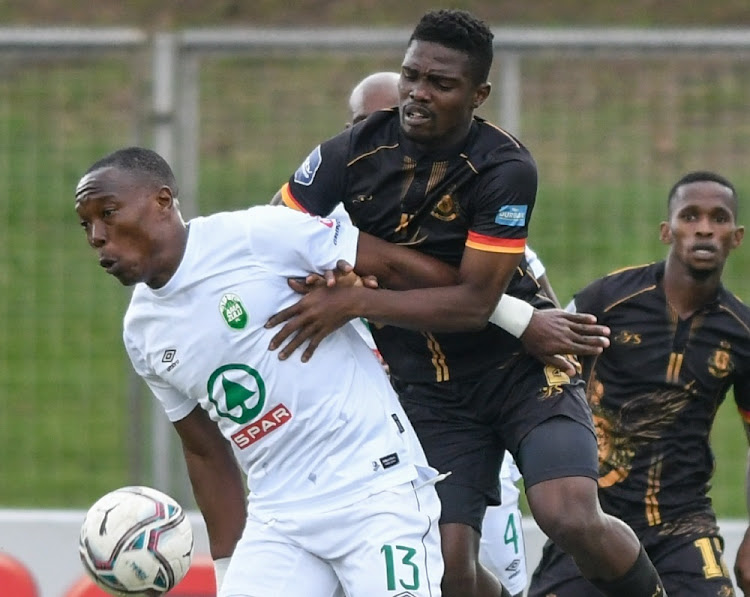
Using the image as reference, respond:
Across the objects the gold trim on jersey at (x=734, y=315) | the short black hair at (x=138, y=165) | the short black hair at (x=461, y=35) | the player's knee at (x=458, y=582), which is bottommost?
the player's knee at (x=458, y=582)

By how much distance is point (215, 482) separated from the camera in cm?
543

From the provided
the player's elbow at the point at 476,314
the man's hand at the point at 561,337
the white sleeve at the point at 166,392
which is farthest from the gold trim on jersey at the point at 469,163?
the white sleeve at the point at 166,392

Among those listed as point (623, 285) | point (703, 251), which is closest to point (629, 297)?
point (623, 285)

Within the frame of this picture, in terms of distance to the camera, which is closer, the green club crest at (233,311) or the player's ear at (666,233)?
the green club crest at (233,311)

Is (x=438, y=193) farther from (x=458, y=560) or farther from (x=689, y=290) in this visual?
(x=689, y=290)

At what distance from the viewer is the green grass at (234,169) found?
7.99 meters

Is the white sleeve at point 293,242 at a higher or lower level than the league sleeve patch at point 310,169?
lower

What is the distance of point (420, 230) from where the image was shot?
5414 mm

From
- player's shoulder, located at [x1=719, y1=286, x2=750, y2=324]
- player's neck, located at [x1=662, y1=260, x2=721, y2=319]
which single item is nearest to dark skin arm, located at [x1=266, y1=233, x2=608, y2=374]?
player's neck, located at [x1=662, y1=260, x2=721, y2=319]

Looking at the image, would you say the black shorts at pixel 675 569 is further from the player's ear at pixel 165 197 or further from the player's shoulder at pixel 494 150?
the player's ear at pixel 165 197

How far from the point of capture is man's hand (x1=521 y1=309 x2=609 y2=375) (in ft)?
18.1

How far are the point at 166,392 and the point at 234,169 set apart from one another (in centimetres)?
286

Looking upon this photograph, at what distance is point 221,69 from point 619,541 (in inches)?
137

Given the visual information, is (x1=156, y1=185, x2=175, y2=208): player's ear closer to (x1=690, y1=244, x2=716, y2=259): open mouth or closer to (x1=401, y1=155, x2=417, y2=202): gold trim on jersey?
(x1=401, y1=155, x2=417, y2=202): gold trim on jersey
